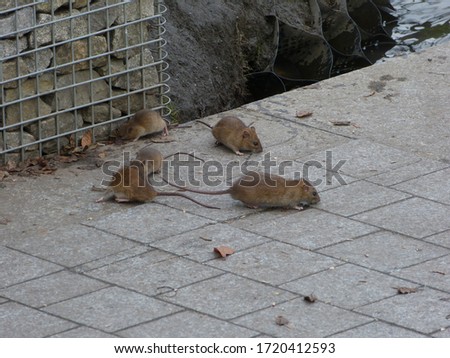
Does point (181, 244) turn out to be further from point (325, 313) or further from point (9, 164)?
point (9, 164)

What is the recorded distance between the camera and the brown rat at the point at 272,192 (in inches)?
299

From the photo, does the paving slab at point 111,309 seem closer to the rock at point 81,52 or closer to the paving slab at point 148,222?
the paving slab at point 148,222

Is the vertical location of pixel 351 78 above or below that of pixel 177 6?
below

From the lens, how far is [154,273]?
22.2ft

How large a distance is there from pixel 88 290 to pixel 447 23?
23.3 feet

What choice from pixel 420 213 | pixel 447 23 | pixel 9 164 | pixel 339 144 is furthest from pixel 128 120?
pixel 447 23

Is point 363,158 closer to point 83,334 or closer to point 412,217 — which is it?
point 412,217

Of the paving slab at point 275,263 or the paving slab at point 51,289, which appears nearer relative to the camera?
the paving slab at point 51,289

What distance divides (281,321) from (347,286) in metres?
0.60

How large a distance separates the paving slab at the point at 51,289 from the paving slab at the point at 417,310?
1568 mm

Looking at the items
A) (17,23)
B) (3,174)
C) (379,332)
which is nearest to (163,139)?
(3,174)

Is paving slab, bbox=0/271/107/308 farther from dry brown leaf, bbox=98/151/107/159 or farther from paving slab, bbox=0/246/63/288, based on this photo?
dry brown leaf, bbox=98/151/107/159

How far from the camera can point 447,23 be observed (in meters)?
12.5

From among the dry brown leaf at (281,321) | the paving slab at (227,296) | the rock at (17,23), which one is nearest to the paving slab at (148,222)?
the paving slab at (227,296)
